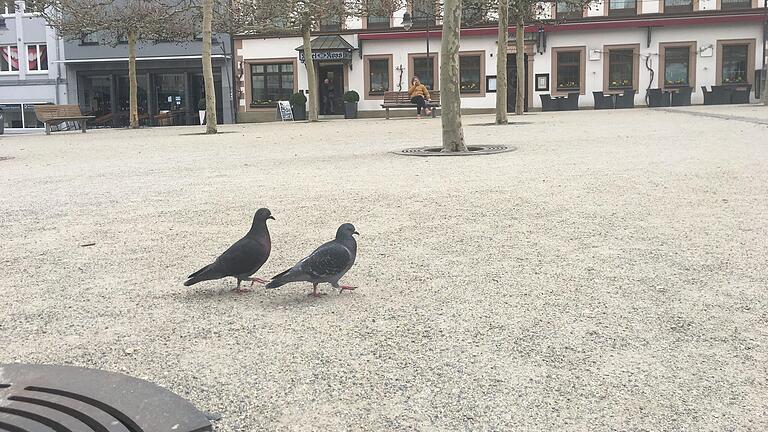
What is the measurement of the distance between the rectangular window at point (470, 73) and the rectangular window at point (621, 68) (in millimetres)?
6265

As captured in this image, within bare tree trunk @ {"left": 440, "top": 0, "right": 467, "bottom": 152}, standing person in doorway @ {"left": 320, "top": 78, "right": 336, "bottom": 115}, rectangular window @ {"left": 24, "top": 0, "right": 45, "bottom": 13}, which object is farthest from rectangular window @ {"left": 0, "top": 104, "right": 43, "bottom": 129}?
bare tree trunk @ {"left": 440, "top": 0, "right": 467, "bottom": 152}

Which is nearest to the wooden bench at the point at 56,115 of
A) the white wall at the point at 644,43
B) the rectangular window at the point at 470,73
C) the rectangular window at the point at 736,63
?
the rectangular window at the point at 470,73

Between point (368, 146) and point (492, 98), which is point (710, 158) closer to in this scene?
point (368, 146)

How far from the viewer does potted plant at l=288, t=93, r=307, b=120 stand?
36.7 metres

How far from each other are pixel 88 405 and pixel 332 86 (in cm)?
3917

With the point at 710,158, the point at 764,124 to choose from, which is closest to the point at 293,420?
the point at 710,158

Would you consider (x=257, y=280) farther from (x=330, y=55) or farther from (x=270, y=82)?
(x=270, y=82)

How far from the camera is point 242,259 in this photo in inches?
168

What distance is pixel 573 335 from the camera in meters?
3.65

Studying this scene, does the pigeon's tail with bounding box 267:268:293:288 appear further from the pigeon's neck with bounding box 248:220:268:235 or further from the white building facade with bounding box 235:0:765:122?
the white building facade with bounding box 235:0:765:122

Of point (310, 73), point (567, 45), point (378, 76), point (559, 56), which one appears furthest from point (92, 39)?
point (567, 45)

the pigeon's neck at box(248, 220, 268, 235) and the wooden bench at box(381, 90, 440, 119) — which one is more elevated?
the wooden bench at box(381, 90, 440, 119)

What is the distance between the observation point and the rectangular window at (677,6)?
123ft

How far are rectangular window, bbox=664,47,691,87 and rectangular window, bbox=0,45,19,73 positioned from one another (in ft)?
113
